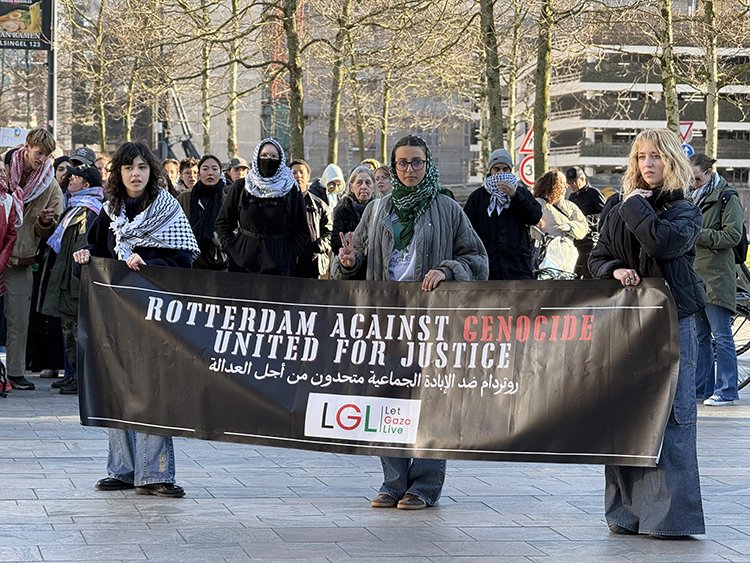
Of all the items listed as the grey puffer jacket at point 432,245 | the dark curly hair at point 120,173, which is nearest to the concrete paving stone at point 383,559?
the grey puffer jacket at point 432,245

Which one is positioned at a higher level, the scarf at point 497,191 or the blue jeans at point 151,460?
the scarf at point 497,191

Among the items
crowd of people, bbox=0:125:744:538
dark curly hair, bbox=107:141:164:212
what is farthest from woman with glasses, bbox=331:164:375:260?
dark curly hair, bbox=107:141:164:212

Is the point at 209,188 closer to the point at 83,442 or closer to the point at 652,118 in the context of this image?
the point at 83,442

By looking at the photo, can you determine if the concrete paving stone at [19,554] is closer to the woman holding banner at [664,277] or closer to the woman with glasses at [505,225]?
the woman holding banner at [664,277]

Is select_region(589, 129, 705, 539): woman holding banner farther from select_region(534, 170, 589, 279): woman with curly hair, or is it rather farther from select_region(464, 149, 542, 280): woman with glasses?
select_region(534, 170, 589, 279): woman with curly hair

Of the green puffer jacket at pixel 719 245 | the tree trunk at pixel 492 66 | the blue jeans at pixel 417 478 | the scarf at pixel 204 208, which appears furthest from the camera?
the tree trunk at pixel 492 66

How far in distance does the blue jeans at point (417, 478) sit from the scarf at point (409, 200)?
1.10 metres

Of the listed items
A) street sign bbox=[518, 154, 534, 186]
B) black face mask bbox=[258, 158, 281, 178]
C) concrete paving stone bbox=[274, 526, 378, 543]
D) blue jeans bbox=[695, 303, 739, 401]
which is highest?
street sign bbox=[518, 154, 534, 186]

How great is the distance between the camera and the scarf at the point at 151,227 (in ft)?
27.3

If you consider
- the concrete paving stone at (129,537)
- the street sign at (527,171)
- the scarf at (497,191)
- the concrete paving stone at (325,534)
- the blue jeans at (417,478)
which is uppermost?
the street sign at (527,171)

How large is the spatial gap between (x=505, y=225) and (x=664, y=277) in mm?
4602

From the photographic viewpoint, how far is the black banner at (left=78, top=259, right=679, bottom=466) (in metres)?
7.18

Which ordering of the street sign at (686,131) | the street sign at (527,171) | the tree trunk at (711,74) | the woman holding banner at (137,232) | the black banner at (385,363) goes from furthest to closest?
1. the street sign at (527,171)
2. the tree trunk at (711,74)
3. the street sign at (686,131)
4. the woman holding banner at (137,232)
5. the black banner at (385,363)

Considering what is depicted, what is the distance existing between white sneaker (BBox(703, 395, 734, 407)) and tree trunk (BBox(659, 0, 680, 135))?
511 inches
